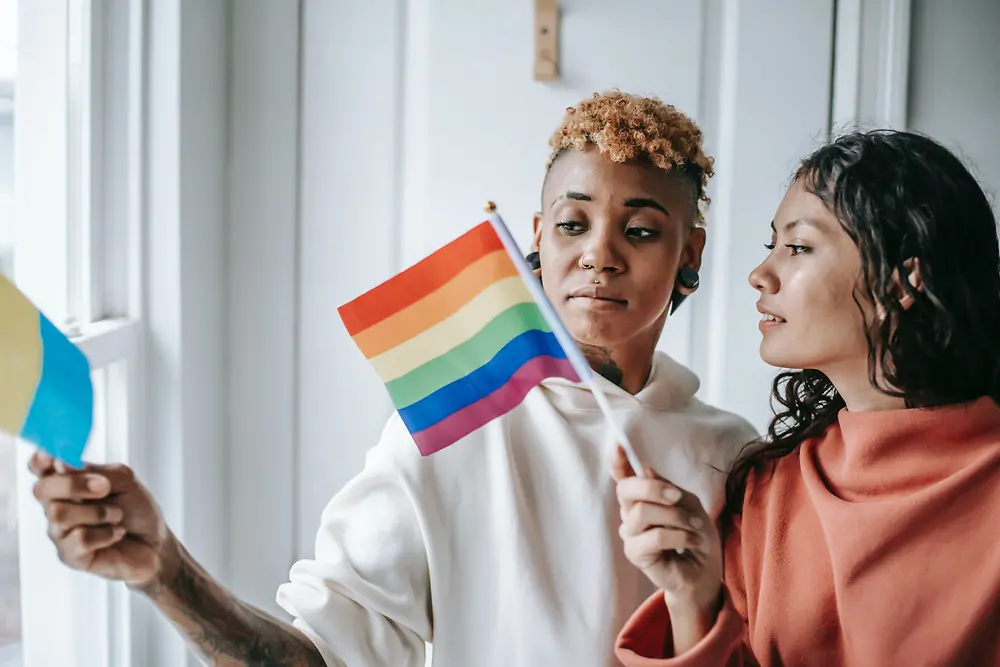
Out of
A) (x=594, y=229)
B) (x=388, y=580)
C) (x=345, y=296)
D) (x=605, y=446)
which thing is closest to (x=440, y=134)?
(x=345, y=296)

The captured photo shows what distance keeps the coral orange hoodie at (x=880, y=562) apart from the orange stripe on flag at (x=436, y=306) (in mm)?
370

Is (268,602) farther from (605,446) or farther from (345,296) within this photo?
(605,446)

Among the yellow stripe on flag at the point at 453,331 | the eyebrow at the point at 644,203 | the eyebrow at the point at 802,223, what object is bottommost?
the yellow stripe on flag at the point at 453,331

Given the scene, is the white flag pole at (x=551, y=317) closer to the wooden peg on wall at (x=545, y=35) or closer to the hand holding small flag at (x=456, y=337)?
the hand holding small flag at (x=456, y=337)

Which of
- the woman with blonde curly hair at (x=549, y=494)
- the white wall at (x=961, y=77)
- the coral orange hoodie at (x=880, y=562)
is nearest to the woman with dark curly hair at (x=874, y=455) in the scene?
the coral orange hoodie at (x=880, y=562)

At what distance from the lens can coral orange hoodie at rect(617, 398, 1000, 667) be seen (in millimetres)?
911

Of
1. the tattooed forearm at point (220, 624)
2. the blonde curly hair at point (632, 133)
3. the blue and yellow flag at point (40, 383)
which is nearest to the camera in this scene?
the blue and yellow flag at point (40, 383)

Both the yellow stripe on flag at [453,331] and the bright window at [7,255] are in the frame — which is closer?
the yellow stripe on flag at [453,331]

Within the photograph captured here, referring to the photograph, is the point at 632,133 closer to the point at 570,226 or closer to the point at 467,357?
the point at 570,226

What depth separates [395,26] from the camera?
4.94ft

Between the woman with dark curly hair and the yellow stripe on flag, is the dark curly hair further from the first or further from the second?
the yellow stripe on flag

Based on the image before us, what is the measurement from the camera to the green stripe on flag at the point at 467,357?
0.88 m

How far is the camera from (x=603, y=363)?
1104 mm

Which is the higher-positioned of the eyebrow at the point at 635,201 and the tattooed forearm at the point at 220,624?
the eyebrow at the point at 635,201
